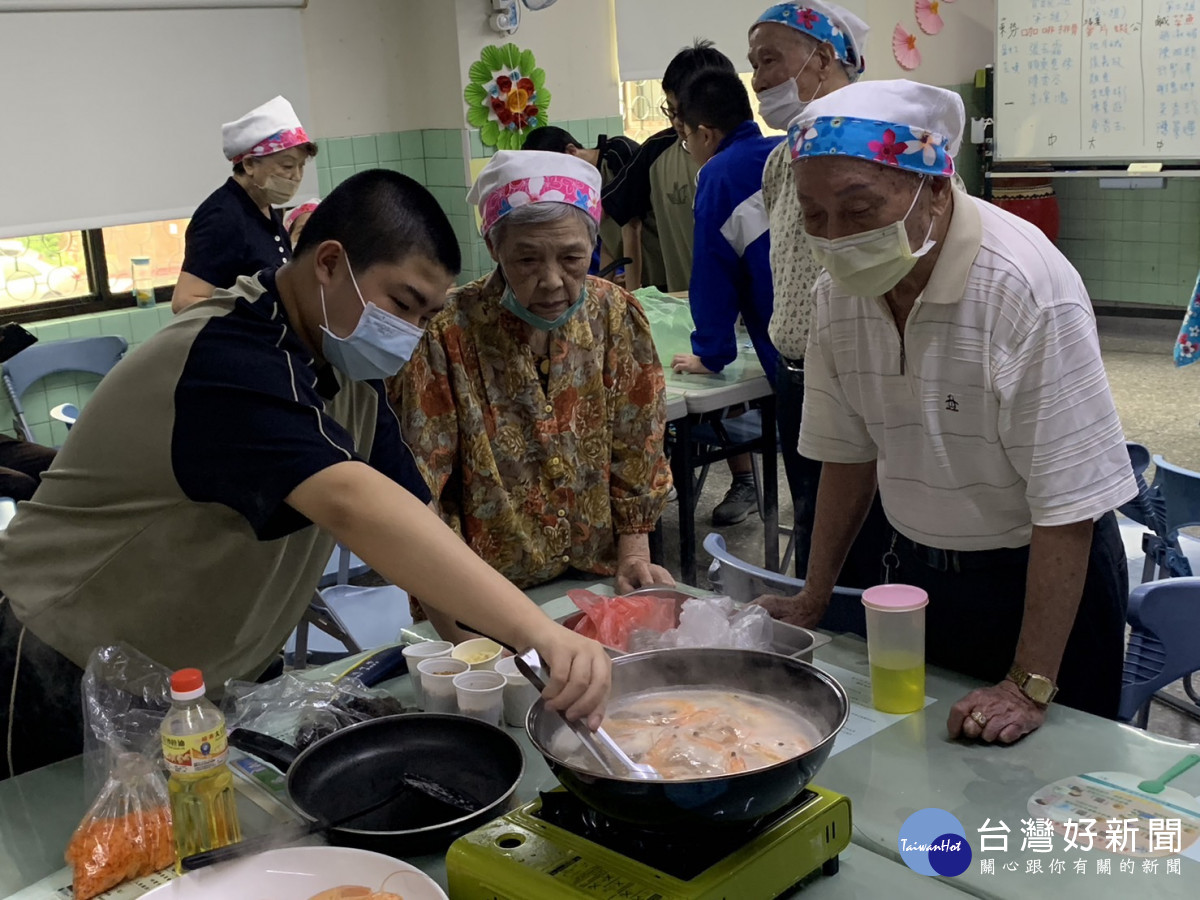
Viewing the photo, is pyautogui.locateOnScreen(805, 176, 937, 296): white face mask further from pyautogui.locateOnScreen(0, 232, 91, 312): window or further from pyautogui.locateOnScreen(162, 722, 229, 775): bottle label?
pyautogui.locateOnScreen(0, 232, 91, 312): window

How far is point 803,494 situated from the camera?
11.6ft

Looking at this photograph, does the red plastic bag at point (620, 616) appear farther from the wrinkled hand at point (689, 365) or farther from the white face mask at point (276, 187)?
the white face mask at point (276, 187)

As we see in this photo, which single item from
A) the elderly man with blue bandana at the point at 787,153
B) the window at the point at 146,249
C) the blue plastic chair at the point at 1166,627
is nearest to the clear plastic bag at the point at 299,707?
the blue plastic chair at the point at 1166,627

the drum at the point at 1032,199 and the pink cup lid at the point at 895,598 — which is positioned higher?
the drum at the point at 1032,199

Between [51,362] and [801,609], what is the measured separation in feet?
13.5

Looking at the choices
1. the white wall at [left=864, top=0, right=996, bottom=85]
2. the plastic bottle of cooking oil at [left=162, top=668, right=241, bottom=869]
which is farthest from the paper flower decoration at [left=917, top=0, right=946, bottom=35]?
the plastic bottle of cooking oil at [left=162, top=668, right=241, bottom=869]

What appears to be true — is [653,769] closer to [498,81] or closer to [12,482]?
[12,482]

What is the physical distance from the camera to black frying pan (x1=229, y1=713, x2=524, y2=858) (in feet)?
4.42

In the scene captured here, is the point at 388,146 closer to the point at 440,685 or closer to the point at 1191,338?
the point at 1191,338

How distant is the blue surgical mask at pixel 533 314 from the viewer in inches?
84.0

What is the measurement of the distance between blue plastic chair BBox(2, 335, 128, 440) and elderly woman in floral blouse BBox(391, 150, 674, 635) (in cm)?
337

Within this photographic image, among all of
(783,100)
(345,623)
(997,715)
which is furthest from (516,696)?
(783,100)

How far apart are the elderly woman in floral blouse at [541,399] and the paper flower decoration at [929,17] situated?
277 inches

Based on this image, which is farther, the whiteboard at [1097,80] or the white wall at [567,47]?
the whiteboard at [1097,80]
